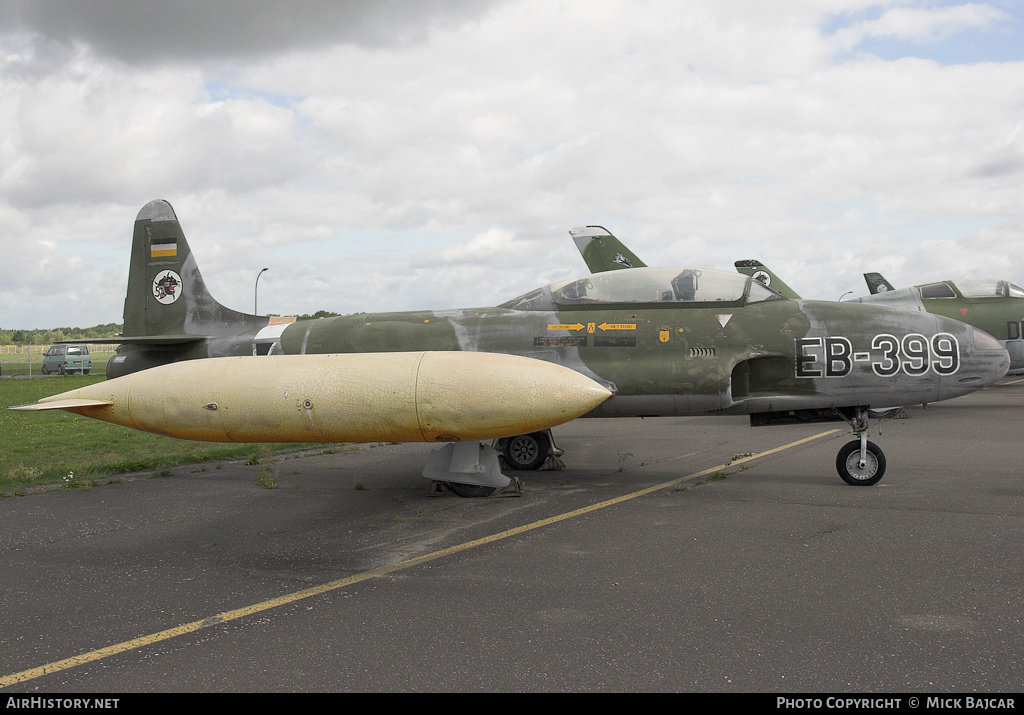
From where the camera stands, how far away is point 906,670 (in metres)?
3.35

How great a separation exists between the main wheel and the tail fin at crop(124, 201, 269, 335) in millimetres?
8316

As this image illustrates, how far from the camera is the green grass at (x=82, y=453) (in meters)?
9.20

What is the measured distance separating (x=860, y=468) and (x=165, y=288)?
10084 mm

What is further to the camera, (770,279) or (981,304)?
(770,279)

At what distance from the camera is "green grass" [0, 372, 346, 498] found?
9.20 metres

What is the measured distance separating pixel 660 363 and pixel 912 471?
12.4 ft

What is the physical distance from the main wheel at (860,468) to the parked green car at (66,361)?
4423 cm

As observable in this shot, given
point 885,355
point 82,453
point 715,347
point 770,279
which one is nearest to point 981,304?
point 770,279

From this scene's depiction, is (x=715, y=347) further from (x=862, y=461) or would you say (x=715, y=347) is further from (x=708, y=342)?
(x=862, y=461)

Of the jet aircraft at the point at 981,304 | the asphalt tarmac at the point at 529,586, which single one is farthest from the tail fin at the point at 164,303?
the jet aircraft at the point at 981,304

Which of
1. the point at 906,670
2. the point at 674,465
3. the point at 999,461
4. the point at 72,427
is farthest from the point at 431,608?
the point at 72,427

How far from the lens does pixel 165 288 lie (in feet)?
35.5

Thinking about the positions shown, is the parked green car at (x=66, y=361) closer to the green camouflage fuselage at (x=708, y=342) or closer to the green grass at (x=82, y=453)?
the green grass at (x=82, y=453)

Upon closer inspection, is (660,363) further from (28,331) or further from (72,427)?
(28,331)
